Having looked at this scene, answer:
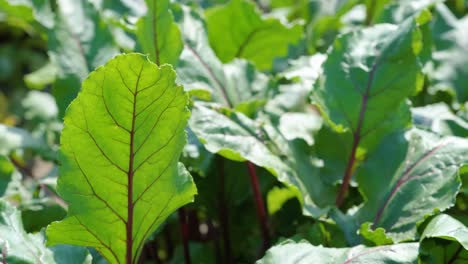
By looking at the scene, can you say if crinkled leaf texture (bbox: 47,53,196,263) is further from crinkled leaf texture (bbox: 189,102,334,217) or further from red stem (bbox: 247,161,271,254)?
red stem (bbox: 247,161,271,254)

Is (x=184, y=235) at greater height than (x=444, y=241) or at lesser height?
greater

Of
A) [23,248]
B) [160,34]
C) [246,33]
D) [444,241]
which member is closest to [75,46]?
[160,34]

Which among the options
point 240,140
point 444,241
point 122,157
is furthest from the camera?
point 240,140

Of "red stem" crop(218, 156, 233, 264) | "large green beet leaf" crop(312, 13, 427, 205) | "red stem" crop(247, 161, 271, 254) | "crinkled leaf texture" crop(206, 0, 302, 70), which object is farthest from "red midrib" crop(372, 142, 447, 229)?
"crinkled leaf texture" crop(206, 0, 302, 70)

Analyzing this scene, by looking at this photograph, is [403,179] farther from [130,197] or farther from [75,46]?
[75,46]

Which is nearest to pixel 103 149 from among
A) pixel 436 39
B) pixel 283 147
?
pixel 283 147

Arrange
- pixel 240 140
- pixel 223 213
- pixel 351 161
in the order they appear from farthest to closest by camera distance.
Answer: pixel 223 213, pixel 351 161, pixel 240 140
